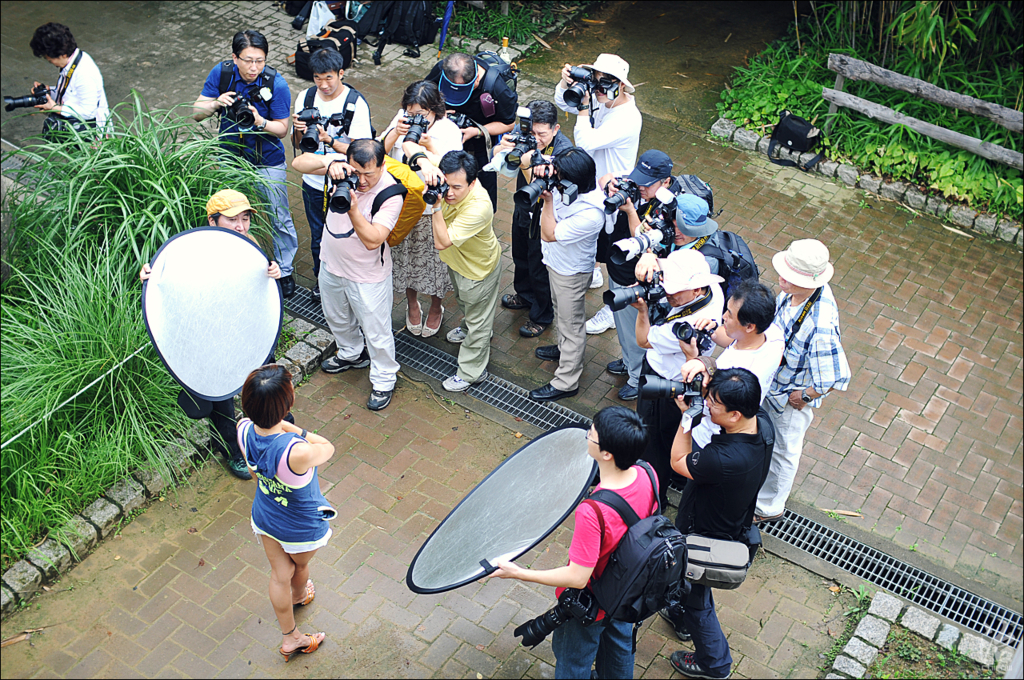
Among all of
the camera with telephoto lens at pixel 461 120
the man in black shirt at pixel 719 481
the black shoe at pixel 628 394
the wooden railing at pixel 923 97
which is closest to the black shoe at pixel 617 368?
the black shoe at pixel 628 394

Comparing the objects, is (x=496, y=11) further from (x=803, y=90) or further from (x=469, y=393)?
(x=469, y=393)

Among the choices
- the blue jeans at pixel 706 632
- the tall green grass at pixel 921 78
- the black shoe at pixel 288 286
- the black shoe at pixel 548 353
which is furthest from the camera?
the tall green grass at pixel 921 78

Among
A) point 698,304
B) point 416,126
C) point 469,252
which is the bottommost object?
point 469,252

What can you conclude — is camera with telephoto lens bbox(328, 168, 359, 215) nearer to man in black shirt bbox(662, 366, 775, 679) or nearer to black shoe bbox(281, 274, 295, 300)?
black shoe bbox(281, 274, 295, 300)

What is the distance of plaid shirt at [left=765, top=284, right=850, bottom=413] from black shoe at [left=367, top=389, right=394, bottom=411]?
2.59m

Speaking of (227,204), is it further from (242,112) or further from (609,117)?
(609,117)

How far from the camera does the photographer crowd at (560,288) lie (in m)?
3.68

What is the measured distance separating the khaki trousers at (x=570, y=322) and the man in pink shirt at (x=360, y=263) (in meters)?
1.11

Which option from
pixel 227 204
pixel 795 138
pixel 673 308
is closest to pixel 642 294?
pixel 673 308

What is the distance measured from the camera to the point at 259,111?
19.6 ft

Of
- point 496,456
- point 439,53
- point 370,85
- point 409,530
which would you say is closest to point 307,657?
point 409,530

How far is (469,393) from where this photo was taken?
584 cm

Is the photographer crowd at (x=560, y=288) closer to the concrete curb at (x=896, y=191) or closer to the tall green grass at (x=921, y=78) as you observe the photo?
A: the concrete curb at (x=896, y=191)

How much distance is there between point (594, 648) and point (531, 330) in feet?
9.73
